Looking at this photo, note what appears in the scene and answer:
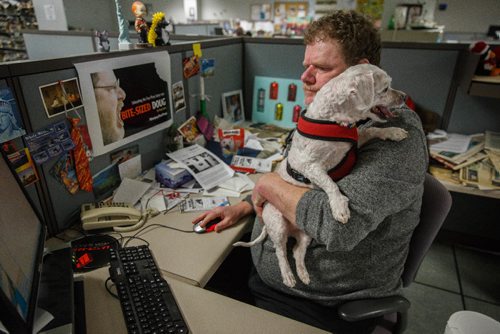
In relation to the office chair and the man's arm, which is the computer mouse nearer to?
the man's arm

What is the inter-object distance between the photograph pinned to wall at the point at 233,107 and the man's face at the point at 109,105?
33.6 inches

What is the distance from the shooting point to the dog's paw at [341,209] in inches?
30.2

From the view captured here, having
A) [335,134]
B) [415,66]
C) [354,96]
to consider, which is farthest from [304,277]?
[415,66]

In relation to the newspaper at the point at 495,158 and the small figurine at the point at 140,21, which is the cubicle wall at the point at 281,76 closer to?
the small figurine at the point at 140,21

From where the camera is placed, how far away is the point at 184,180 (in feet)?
4.45

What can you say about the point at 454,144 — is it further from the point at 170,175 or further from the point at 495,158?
the point at 170,175

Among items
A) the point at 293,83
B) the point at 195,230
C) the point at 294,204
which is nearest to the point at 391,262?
the point at 294,204

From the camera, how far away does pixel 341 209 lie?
772 mm

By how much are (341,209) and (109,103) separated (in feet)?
2.91

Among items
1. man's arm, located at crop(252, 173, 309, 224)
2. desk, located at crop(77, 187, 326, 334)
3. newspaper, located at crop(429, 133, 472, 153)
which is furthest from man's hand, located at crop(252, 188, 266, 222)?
newspaper, located at crop(429, 133, 472, 153)

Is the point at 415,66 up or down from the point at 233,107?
up

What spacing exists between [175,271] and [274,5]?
7.57m

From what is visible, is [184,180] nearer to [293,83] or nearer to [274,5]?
[293,83]

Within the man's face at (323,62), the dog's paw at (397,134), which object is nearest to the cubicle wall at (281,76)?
the man's face at (323,62)
